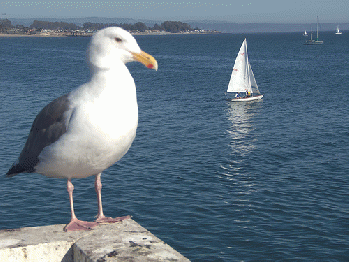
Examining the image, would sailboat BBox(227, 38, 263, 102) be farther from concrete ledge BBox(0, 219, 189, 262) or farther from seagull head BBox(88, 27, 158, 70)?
seagull head BBox(88, 27, 158, 70)

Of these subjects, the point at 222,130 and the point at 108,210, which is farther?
the point at 222,130

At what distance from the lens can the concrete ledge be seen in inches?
242

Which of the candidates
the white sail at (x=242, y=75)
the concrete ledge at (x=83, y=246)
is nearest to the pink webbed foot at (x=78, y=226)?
the concrete ledge at (x=83, y=246)

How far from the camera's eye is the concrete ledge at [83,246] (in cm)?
616

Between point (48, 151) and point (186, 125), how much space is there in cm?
5064

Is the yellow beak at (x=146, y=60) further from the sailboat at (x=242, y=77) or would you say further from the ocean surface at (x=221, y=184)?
the sailboat at (x=242, y=77)

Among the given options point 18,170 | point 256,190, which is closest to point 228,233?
point 256,190

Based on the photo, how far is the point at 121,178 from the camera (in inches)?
1470

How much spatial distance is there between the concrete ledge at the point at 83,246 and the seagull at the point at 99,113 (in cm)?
99

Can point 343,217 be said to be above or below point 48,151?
below

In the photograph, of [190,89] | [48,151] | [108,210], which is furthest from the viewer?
[190,89]

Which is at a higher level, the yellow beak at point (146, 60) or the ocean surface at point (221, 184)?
the yellow beak at point (146, 60)

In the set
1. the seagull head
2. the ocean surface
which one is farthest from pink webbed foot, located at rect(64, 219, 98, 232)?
the ocean surface

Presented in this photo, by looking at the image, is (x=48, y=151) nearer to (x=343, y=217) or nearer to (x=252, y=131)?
(x=343, y=217)
